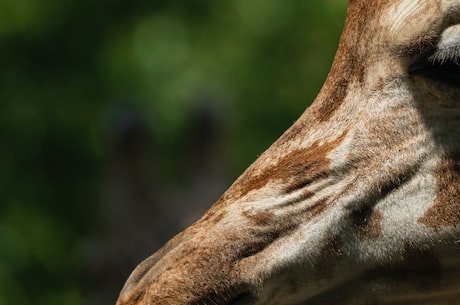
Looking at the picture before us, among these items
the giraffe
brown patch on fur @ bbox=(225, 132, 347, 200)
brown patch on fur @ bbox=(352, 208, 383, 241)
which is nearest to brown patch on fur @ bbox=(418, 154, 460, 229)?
the giraffe

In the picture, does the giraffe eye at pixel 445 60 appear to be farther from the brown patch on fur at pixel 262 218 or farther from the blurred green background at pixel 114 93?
the blurred green background at pixel 114 93

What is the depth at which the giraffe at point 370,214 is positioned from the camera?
349 centimetres

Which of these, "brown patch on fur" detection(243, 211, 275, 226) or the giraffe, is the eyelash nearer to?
the giraffe

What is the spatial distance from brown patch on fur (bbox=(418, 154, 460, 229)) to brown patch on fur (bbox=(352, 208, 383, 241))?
132 mm

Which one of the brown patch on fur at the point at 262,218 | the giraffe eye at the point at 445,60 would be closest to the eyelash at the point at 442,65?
the giraffe eye at the point at 445,60

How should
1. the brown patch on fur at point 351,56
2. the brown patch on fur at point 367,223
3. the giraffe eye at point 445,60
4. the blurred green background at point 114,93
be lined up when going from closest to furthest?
the giraffe eye at point 445,60, the brown patch on fur at point 367,223, the brown patch on fur at point 351,56, the blurred green background at point 114,93

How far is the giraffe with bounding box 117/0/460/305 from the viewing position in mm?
3494

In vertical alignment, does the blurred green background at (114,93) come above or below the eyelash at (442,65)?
above

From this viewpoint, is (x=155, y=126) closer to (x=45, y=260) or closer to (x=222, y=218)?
(x=45, y=260)

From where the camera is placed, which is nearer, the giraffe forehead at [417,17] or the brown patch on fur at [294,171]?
the giraffe forehead at [417,17]

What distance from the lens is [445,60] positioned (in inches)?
135

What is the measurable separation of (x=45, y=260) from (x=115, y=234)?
2.08 m

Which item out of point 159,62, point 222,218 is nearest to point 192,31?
point 159,62

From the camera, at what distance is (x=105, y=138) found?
1173 centimetres
